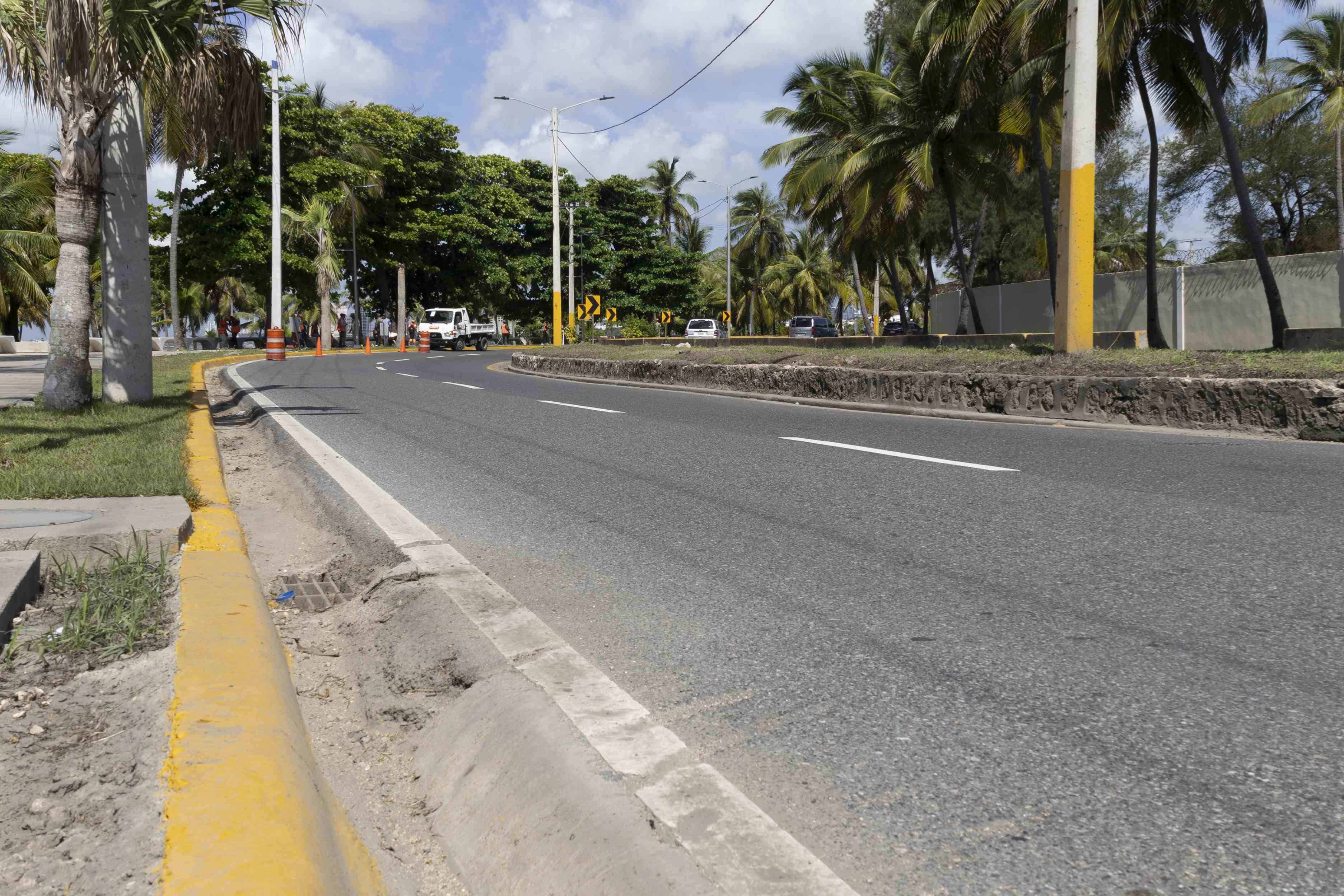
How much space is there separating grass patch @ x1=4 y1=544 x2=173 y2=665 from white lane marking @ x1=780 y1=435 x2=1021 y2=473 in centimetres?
499

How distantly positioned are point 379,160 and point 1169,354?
45.1m

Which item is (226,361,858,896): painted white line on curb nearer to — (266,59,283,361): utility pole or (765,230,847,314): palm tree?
(266,59,283,361): utility pole

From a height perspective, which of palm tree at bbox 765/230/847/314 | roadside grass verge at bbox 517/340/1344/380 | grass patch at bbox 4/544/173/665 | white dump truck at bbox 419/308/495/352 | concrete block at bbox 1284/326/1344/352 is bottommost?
grass patch at bbox 4/544/173/665

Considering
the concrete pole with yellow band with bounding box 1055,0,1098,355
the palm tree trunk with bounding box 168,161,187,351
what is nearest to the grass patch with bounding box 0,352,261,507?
the concrete pole with yellow band with bounding box 1055,0,1098,355

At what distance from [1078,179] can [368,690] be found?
1182cm

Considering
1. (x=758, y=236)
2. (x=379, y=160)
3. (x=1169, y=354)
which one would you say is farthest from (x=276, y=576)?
(x=758, y=236)

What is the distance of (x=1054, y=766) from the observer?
2537mm

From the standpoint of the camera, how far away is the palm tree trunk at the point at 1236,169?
18.2m

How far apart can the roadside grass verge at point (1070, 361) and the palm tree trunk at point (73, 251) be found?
371 inches

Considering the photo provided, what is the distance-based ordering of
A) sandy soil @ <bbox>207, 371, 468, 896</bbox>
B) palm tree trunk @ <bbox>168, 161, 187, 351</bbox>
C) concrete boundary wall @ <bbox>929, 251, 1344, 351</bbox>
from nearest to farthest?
sandy soil @ <bbox>207, 371, 468, 896</bbox>
concrete boundary wall @ <bbox>929, 251, 1344, 351</bbox>
palm tree trunk @ <bbox>168, 161, 187, 351</bbox>

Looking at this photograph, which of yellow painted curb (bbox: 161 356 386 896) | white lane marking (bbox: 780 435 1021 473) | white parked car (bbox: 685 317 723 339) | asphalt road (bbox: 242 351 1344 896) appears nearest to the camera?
yellow painted curb (bbox: 161 356 386 896)

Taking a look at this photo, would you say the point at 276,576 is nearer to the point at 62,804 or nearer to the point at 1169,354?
the point at 62,804

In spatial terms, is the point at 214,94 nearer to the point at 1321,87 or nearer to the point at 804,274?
the point at 1321,87

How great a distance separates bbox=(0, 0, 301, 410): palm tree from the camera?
367 inches
